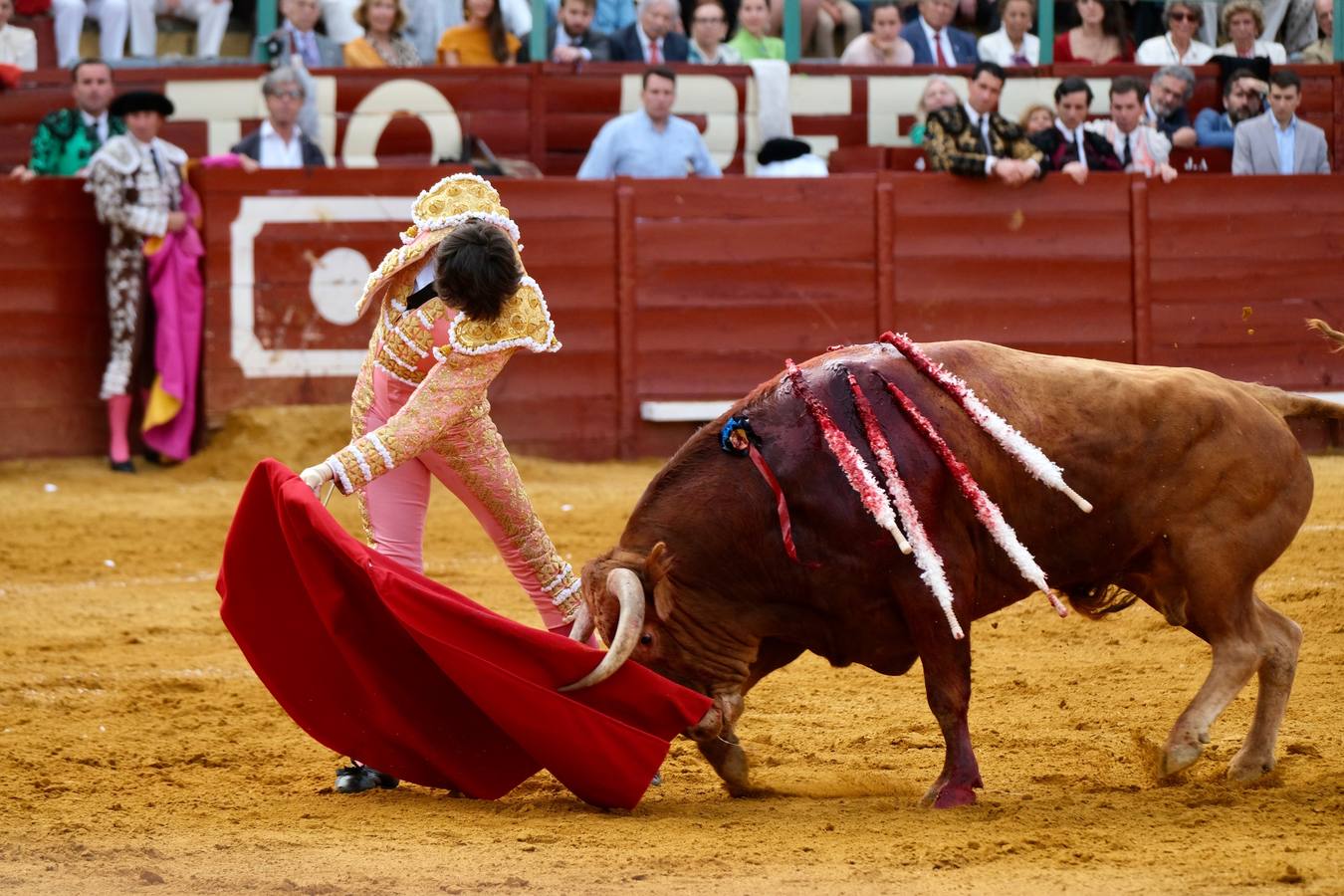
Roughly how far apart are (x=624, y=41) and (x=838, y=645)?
→ 672 centimetres

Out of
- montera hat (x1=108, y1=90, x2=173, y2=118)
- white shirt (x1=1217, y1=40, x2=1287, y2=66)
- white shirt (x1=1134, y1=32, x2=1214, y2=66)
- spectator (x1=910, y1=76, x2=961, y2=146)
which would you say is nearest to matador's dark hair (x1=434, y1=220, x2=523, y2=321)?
montera hat (x1=108, y1=90, x2=173, y2=118)

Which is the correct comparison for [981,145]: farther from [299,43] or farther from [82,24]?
[82,24]

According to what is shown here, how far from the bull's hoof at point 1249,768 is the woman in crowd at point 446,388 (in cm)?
154

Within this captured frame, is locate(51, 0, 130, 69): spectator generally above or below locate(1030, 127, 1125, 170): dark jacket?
above

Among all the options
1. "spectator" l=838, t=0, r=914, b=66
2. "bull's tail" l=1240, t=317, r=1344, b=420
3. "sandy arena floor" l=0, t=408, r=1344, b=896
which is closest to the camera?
"sandy arena floor" l=0, t=408, r=1344, b=896

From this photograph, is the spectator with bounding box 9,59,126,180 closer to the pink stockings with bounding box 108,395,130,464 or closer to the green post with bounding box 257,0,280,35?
the green post with bounding box 257,0,280,35

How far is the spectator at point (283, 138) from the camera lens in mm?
9172

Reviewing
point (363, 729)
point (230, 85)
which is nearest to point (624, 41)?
point (230, 85)

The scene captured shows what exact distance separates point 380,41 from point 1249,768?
7.07 metres

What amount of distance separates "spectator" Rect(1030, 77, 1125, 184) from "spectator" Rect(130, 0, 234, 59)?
4.36 meters

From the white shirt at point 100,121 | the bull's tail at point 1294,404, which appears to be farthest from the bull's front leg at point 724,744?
the white shirt at point 100,121

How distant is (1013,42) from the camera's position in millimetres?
10547

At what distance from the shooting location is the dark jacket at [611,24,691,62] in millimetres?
10250

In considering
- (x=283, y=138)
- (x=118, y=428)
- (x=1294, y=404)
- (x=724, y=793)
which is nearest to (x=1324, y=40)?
(x=283, y=138)
